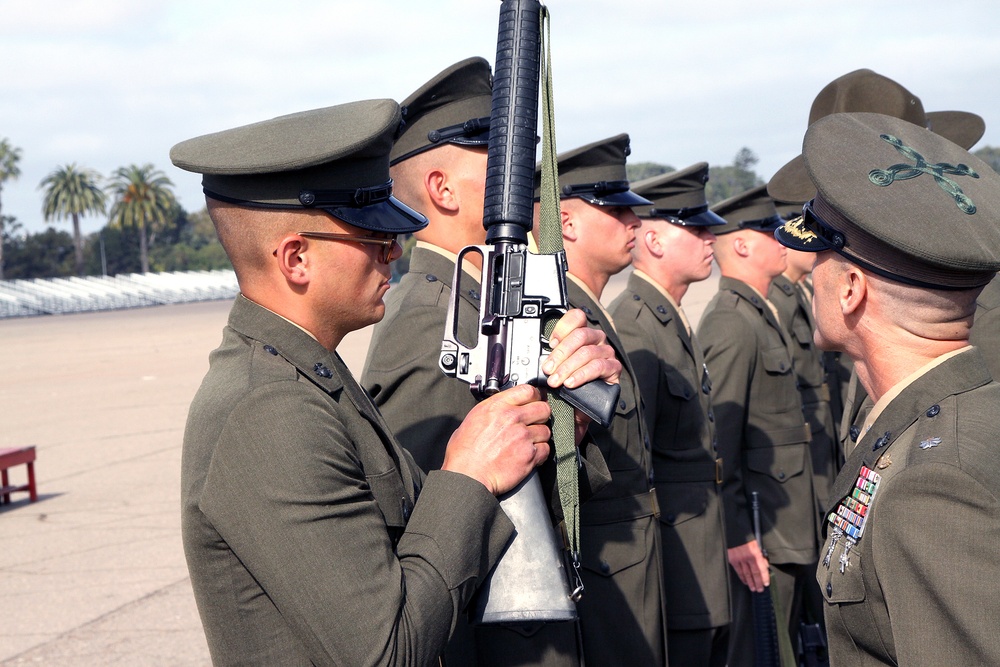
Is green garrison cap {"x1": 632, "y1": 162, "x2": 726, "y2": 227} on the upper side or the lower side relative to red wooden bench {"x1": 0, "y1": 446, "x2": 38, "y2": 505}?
upper

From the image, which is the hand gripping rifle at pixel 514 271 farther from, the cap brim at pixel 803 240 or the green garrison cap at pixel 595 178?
the green garrison cap at pixel 595 178

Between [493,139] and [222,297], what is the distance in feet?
199

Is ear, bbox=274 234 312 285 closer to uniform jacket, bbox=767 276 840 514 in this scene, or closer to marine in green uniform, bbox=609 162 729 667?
marine in green uniform, bbox=609 162 729 667

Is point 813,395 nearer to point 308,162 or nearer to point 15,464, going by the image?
point 308,162

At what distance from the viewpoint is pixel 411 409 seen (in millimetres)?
3082

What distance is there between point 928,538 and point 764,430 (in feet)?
13.2

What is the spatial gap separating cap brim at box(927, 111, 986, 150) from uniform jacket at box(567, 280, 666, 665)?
9.92 ft

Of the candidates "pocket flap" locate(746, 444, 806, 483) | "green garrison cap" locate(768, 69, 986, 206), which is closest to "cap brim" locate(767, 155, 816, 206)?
"green garrison cap" locate(768, 69, 986, 206)

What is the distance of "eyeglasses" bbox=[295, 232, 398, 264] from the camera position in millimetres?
2334

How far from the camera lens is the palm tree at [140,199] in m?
83.6

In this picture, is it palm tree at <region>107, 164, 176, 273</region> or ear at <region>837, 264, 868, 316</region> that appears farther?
palm tree at <region>107, 164, 176, 273</region>

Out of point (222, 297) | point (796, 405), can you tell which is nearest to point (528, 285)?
point (796, 405)

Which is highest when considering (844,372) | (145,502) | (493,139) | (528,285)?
(493,139)

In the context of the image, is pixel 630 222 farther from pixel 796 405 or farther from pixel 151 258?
pixel 151 258
